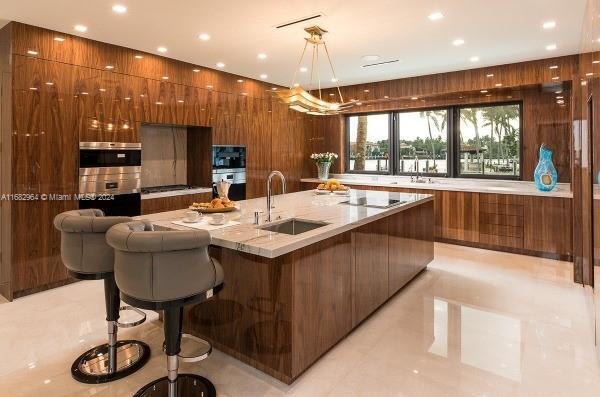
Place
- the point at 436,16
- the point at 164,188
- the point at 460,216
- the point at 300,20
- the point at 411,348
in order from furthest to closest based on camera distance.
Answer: the point at 460,216, the point at 164,188, the point at 300,20, the point at 436,16, the point at 411,348

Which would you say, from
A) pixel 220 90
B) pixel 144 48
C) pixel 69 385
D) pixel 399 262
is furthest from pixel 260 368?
pixel 220 90

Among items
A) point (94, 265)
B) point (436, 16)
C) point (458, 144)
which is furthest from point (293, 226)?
point (458, 144)

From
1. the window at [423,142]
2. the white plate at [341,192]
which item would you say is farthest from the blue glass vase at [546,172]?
the white plate at [341,192]

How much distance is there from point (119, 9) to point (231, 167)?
2796 mm

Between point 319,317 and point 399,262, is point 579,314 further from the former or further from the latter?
point 319,317

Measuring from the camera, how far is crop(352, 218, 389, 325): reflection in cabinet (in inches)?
113

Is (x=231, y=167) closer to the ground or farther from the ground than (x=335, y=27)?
→ closer to the ground

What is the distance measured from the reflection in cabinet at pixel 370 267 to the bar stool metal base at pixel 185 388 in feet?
3.83

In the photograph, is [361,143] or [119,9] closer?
[119,9]

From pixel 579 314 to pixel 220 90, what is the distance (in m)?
5.04

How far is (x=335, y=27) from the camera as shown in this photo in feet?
12.3

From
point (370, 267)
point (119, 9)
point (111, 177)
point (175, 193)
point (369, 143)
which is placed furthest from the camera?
point (369, 143)

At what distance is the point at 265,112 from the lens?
249 inches

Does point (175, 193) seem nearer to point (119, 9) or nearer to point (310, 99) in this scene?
point (119, 9)
